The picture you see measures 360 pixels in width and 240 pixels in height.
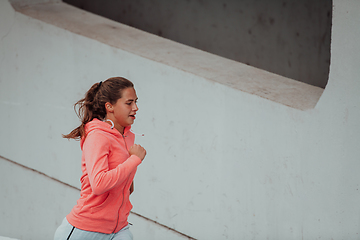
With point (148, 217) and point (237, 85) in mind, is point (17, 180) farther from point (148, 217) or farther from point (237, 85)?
point (237, 85)

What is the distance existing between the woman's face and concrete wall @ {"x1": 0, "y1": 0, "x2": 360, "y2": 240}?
1.05 metres

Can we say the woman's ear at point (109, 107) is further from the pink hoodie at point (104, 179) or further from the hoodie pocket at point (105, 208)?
the hoodie pocket at point (105, 208)

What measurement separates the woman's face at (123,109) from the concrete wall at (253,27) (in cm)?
210

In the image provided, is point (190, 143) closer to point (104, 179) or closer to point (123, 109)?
point (123, 109)

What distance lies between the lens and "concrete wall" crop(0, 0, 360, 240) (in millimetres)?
2754

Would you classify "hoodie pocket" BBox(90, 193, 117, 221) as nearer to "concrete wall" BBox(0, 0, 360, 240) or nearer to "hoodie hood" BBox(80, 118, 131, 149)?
A: "hoodie hood" BBox(80, 118, 131, 149)

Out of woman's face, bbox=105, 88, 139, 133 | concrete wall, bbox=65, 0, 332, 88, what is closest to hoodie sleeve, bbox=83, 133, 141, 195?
woman's face, bbox=105, 88, 139, 133

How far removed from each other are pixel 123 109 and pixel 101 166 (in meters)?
0.31

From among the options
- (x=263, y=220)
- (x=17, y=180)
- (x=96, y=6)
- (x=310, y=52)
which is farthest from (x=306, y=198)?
(x=96, y=6)

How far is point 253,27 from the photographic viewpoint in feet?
13.3

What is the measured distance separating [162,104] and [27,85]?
128 cm

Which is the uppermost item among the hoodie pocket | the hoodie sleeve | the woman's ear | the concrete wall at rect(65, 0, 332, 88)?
the concrete wall at rect(65, 0, 332, 88)

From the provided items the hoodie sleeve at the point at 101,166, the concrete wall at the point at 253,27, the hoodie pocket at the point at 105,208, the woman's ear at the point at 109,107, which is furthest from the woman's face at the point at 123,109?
the concrete wall at the point at 253,27

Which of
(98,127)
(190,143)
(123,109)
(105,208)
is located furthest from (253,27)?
(105,208)
